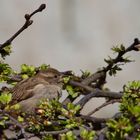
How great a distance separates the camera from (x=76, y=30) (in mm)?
12477

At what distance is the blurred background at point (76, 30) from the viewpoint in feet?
40.3

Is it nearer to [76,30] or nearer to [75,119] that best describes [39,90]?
[75,119]

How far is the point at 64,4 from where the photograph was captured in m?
12.6

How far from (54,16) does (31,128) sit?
→ 9.77 m

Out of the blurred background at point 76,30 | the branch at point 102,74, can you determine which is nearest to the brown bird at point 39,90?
the branch at point 102,74

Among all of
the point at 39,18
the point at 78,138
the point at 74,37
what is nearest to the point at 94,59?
the point at 74,37

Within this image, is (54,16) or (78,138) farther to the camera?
(54,16)

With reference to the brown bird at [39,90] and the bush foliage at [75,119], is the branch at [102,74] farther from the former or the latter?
the brown bird at [39,90]

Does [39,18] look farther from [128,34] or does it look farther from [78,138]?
[78,138]

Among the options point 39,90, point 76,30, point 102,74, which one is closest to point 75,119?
point 102,74

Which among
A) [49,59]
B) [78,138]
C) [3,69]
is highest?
[49,59]

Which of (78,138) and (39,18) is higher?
(39,18)

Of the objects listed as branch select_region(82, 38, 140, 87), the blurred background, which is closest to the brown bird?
branch select_region(82, 38, 140, 87)

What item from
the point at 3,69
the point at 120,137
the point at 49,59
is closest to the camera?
the point at 120,137
